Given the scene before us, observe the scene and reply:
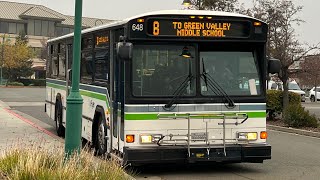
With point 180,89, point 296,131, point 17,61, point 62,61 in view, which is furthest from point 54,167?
point 17,61

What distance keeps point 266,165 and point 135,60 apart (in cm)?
371

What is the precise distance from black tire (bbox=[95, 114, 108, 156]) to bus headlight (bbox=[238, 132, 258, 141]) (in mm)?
2835

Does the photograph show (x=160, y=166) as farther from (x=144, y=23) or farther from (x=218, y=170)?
(x=144, y=23)

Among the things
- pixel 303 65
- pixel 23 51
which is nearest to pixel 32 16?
pixel 23 51

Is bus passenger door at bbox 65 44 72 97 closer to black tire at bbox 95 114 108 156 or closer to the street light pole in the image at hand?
black tire at bbox 95 114 108 156

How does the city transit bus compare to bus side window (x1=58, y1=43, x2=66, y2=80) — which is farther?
bus side window (x1=58, y1=43, x2=66, y2=80)

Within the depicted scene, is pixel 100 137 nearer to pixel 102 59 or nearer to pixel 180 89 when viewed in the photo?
pixel 102 59

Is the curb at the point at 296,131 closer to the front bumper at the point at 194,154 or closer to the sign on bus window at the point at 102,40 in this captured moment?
the front bumper at the point at 194,154

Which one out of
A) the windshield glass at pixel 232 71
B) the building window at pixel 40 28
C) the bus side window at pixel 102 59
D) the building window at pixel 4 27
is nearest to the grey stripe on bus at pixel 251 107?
the windshield glass at pixel 232 71

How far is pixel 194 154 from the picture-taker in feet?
28.8

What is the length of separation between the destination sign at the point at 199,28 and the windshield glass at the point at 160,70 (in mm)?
269

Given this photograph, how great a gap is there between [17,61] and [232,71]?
244 ft

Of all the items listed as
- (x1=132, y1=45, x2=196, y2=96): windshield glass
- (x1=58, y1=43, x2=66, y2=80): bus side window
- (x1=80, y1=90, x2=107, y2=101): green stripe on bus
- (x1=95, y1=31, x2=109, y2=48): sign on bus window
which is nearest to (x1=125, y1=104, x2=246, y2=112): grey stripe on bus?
(x1=132, y1=45, x2=196, y2=96): windshield glass

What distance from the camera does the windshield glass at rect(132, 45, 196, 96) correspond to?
877 cm
